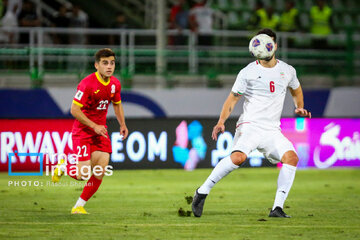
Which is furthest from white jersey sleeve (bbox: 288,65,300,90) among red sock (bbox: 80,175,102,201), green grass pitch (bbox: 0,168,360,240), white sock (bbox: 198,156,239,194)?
red sock (bbox: 80,175,102,201)

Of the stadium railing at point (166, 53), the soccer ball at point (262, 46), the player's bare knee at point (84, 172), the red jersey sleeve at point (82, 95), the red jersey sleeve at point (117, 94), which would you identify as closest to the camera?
the soccer ball at point (262, 46)

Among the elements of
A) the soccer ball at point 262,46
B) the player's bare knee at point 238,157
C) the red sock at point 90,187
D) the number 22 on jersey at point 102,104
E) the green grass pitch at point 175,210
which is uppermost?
the soccer ball at point 262,46

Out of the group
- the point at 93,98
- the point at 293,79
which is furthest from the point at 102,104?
the point at 293,79

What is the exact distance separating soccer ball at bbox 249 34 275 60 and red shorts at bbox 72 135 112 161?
200cm

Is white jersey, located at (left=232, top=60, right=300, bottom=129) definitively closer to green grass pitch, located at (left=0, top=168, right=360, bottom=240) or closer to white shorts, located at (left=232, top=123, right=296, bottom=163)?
white shorts, located at (left=232, top=123, right=296, bottom=163)

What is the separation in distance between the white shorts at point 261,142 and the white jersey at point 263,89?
0.24 feet

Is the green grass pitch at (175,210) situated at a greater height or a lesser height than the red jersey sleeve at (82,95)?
lesser

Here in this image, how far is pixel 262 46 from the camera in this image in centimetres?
837

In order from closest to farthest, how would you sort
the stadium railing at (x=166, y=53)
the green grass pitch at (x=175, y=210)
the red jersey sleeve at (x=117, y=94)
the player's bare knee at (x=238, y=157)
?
1. the green grass pitch at (x=175, y=210)
2. the player's bare knee at (x=238, y=157)
3. the red jersey sleeve at (x=117, y=94)
4. the stadium railing at (x=166, y=53)

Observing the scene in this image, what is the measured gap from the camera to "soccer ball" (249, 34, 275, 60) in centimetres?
835

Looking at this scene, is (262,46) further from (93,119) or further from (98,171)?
(98,171)

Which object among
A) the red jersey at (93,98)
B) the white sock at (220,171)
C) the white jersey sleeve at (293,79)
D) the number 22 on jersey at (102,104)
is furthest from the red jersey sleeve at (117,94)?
Answer: the white jersey sleeve at (293,79)

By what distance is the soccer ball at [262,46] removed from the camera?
8.35 meters

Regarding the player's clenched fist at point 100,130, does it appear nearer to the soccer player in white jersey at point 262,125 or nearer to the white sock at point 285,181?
the soccer player in white jersey at point 262,125
